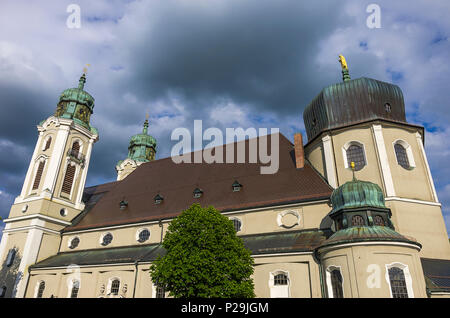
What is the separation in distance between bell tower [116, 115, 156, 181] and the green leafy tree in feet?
114

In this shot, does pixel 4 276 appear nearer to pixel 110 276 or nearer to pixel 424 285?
pixel 110 276

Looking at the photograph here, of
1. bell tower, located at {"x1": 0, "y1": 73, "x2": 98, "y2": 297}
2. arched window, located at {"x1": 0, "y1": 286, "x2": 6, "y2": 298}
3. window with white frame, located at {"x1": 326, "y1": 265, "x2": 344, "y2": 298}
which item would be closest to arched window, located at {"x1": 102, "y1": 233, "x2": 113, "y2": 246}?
bell tower, located at {"x1": 0, "y1": 73, "x2": 98, "y2": 297}

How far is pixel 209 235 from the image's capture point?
1526 centimetres

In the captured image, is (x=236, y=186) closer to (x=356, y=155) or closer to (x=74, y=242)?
(x=356, y=155)

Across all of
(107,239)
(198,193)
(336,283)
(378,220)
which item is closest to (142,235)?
(107,239)

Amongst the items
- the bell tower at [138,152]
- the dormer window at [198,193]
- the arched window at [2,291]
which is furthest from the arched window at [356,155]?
the bell tower at [138,152]

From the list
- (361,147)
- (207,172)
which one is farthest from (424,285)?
(207,172)

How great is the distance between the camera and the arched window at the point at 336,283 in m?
14.9

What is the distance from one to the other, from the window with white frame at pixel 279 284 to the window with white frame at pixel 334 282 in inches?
100

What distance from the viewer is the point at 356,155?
21.1 meters

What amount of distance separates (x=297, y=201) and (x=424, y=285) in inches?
316

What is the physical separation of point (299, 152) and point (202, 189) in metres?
8.17

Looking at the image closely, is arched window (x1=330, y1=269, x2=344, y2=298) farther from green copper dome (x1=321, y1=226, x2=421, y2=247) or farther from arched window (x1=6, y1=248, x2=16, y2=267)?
arched window (x1=6, y1=248, x2=16, y2=267)
